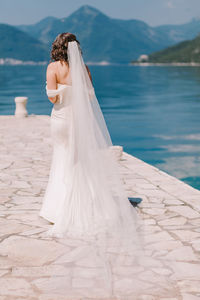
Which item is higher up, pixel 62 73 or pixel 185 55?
pixel 185 55

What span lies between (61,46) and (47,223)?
2.15 meters

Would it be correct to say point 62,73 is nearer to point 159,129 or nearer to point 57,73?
point 57,73

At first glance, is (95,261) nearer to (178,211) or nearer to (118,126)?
(178,211)

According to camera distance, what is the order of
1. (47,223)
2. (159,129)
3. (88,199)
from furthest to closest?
(159,129), (47,223), (88,199)

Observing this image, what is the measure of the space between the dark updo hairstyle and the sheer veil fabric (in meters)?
0.06

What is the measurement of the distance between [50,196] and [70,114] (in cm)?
104

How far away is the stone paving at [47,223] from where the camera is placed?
3.92 metres

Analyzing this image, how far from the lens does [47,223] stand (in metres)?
5.38

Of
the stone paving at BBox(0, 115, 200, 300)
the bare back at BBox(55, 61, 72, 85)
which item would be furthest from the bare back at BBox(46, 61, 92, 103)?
the stone paving at BBox(0, 115, 200, 300)

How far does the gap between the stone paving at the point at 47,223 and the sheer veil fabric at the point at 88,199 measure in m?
0.22

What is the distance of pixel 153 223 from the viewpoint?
546cm

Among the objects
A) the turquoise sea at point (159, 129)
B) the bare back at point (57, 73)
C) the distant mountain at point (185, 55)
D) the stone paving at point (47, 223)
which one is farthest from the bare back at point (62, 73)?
the distant mountain at point (185, 55)

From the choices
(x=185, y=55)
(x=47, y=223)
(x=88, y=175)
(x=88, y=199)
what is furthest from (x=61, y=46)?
(x=185, y=55)

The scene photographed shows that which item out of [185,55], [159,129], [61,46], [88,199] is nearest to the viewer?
[61,46]
